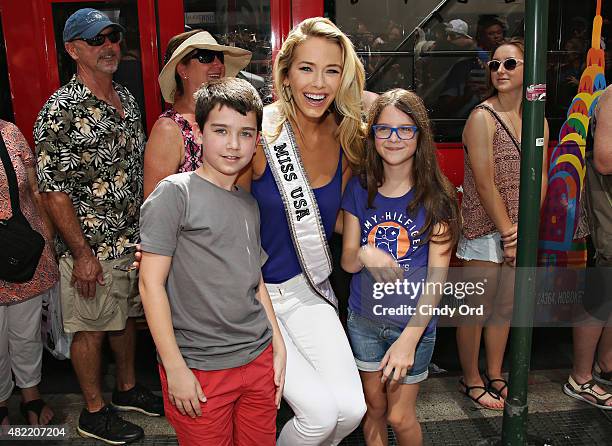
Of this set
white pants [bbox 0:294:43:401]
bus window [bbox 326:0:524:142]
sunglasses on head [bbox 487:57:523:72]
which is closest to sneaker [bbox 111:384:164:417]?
white pants [bbox 0:294:43:401]

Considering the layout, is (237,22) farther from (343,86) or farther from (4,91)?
(4,91)

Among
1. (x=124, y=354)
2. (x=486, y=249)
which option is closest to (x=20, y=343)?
(x=124, y=354)

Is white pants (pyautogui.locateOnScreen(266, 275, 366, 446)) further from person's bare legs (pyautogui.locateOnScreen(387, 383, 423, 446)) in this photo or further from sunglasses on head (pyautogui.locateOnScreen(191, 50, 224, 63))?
sunglasses on head (pyautogui.locateOnScreen(191, 50, 224, 63))

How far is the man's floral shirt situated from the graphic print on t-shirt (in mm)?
1217

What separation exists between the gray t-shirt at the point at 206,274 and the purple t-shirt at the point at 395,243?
51 centimetres

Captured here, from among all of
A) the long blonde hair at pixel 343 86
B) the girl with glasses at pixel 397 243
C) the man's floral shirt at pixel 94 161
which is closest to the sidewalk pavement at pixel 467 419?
the girl with glasses at pixel 397 243

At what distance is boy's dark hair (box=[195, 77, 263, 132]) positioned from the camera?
1.74 metres

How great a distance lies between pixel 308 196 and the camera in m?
2.05

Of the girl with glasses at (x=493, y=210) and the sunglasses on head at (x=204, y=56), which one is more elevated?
the sunglasses on head at (x=204, y=56)

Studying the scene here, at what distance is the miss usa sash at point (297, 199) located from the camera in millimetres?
2035

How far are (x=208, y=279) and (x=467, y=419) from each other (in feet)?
5.64

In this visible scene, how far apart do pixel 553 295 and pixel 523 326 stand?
1726mm

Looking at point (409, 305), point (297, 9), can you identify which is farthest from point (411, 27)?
point (409, 305)

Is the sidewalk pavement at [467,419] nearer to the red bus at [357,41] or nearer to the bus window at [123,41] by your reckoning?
the red bus at [357,41]
